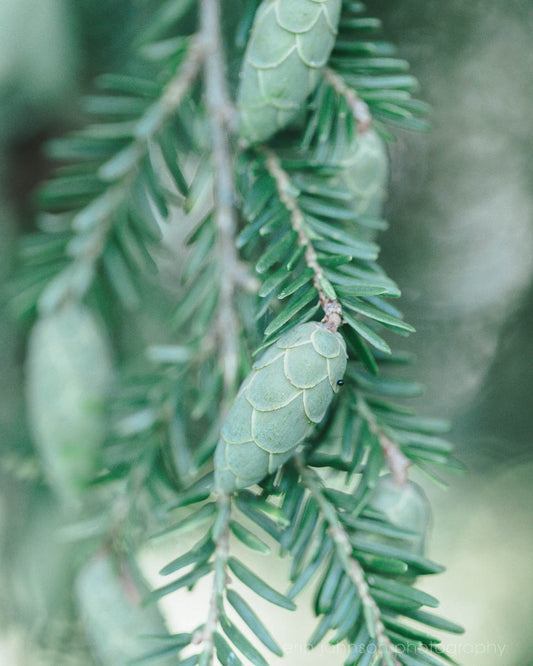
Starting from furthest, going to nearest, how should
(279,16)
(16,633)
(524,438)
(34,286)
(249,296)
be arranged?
(524,438) → (16,633) → (34,286) → (249,296) → (279,16)

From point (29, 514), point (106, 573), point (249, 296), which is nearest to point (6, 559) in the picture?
point (29, 514)

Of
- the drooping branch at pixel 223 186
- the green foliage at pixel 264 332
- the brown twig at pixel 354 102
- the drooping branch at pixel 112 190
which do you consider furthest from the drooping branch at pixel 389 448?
the drooping branch at pixel 112 190

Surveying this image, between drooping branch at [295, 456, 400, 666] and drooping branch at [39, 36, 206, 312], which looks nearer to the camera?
drooping branch at [295, 456, 400, 666]

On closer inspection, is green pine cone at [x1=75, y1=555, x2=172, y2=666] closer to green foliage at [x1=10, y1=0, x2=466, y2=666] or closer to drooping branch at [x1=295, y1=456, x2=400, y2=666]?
green foliage at [x1=10, y1=0, x2=466, y2=666]

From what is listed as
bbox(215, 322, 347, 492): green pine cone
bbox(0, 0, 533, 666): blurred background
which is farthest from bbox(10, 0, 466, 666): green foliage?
bbox(0, 0, 533, 666): blurred background

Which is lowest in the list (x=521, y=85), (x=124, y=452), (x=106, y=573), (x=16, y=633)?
(x=16, y=633)

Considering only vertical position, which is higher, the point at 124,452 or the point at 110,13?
the point at 110,13

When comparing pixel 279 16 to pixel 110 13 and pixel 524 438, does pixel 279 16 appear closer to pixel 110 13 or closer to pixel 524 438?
pixel 110 13

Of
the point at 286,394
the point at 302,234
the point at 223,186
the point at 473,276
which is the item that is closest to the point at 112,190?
the point at 223,186
